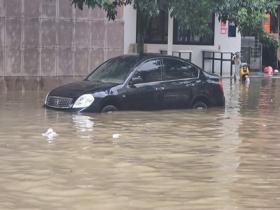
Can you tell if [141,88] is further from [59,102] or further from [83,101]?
[59,102]

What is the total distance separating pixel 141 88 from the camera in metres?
13.6

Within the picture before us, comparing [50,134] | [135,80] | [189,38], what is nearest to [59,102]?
[135,80]

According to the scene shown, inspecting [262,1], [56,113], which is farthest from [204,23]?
[56,113]

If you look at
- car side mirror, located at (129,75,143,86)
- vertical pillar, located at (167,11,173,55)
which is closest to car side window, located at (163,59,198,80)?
car side mirror, located at (129,75,143,86)

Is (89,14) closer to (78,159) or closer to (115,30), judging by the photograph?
(115,30)

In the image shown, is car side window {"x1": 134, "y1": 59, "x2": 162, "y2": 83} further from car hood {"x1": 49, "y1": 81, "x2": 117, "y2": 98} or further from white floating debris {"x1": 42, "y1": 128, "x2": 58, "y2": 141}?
white floating debris {"x1": 42, "y1": 128, "x2": 58, "y2": 141}

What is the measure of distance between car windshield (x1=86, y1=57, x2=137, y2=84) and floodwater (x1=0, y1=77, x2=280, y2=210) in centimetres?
85

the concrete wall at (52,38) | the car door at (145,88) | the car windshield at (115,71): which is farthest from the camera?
the concrete wall at (52,38)

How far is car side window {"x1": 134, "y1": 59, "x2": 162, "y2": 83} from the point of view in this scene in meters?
13.7

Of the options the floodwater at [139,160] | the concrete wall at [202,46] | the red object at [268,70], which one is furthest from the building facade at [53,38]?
the red object at [268,70]

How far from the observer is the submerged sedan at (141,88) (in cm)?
1291

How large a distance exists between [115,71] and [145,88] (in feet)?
2.52

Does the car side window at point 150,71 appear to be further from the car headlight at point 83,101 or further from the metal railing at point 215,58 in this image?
the metal railing at point 215,58

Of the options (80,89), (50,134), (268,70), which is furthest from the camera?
(268,70)
